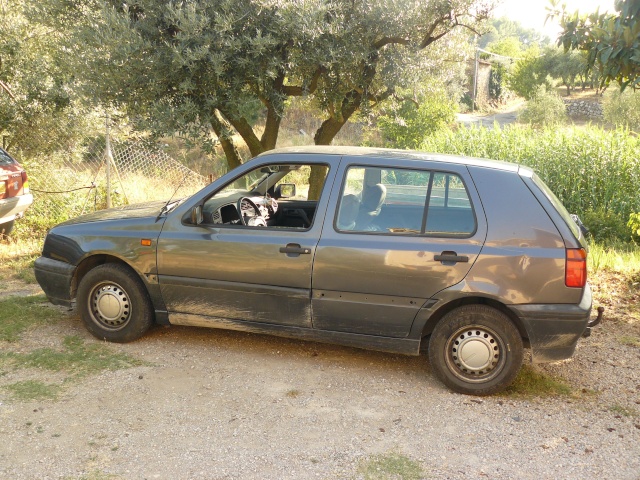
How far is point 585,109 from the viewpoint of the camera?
52750mm

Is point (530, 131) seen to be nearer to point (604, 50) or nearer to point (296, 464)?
point (604, 50)

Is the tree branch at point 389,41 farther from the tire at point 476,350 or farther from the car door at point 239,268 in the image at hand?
the tire at point 476,350

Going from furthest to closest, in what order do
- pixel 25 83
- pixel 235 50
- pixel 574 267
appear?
pixel 25 83
pixel 235 50
pixel 574 267

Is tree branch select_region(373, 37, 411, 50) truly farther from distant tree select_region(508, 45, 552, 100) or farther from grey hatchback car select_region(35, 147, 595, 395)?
distant tree select_region(508, 45, 552, 100)

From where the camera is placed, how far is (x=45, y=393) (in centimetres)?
486

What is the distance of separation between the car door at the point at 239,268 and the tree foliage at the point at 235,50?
7.31 feet

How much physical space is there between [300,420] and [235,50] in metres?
4.38

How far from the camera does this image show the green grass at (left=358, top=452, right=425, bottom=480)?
3854 mm

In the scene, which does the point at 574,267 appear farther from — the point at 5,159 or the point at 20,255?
the point at 5,159

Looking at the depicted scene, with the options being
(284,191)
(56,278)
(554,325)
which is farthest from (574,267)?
(56,278)

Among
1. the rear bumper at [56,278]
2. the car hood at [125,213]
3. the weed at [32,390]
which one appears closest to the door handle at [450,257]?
the car hood at [125,213]

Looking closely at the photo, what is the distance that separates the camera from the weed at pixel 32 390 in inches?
189

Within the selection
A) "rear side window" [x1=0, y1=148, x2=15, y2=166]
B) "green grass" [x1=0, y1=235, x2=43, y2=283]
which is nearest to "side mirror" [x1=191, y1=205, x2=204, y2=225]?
"green grass" [x1=0, y1=235, x2=43, y2=283]

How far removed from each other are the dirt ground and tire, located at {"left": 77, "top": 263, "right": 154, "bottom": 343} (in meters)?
0.19
